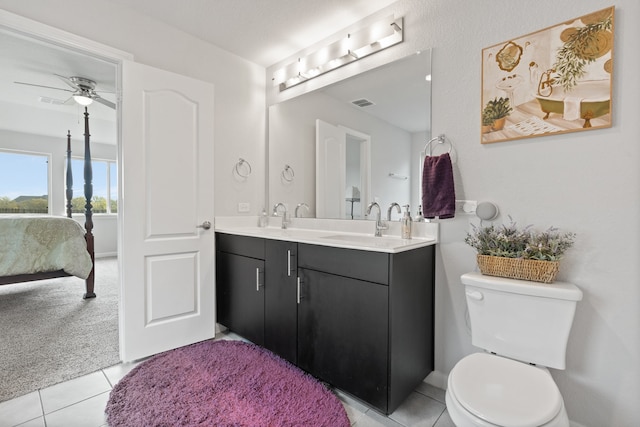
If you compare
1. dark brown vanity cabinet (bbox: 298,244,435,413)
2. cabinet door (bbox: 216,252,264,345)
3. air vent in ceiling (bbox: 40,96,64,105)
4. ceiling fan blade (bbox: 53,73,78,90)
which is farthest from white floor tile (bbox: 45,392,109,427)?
air vent in ceiling (bbox: 40,96,64,105)

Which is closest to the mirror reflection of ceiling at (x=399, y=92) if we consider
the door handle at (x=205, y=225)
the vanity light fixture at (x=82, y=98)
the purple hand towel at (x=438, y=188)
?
the purple hand towel at (x=438, y=188)

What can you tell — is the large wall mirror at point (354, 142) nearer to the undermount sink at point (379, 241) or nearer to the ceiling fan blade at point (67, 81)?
the undermount sink at point (379, 241)

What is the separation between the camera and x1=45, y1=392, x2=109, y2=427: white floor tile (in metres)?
1.49

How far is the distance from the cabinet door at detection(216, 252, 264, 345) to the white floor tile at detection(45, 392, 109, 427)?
886 millimetres

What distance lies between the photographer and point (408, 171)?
1949mm

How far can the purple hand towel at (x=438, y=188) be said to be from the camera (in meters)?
1.67

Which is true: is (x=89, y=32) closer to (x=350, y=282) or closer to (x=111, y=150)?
(x=350, y=282)

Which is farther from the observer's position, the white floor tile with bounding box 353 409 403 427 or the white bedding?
the white bedding

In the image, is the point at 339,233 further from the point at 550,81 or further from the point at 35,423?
the point at 35,423

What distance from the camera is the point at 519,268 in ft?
4.56

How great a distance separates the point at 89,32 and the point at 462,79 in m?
2.33

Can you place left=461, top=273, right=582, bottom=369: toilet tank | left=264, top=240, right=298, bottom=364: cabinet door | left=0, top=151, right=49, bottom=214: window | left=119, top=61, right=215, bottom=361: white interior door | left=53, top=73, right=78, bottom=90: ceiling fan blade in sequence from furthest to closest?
left=0, top=151, right=49, bottom=214: window
left=53, top=73, right=78, bottom=90: ceiling fan blade
left=119, top=61, right=215, bottom=361: white interior door
left=264, top=240, right=298, bottom=364: cabinet door
left=461, top=273, right=582, bottom=369: toilet tank

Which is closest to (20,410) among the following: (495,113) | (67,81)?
(495,113)

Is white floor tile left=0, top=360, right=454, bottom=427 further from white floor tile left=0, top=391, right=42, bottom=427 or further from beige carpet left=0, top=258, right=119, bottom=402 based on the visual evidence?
beige carpet left=0, top=258, right=119, bottom=402
